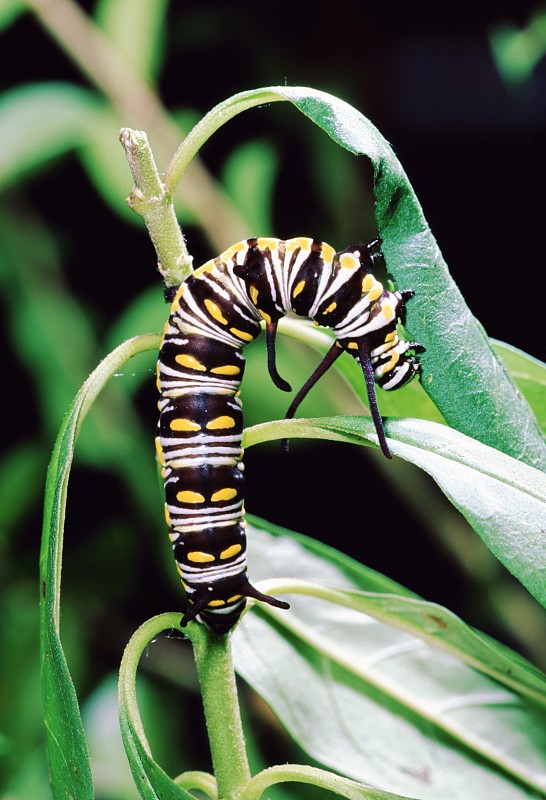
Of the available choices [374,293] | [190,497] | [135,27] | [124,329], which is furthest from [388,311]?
[135,27]

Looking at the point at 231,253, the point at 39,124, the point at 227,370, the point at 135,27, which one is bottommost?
the point at 227,370

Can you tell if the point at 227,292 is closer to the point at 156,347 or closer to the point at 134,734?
the point at 156,347

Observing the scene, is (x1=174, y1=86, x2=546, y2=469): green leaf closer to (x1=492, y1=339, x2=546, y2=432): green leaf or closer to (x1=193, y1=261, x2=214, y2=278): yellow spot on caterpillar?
(x1=193, y1=261, x2=214, y2=278): yellow spot on caterpillar

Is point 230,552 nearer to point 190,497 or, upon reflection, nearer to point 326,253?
point 190,497

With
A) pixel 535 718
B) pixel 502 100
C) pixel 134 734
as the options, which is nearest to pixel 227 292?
pixel 134 734

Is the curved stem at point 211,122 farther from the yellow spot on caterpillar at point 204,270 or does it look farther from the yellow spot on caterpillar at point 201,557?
the yellow spot on caterpillar at point 201,557

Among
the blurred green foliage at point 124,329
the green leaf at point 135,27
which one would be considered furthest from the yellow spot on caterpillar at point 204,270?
the green leaf at point 135,27
